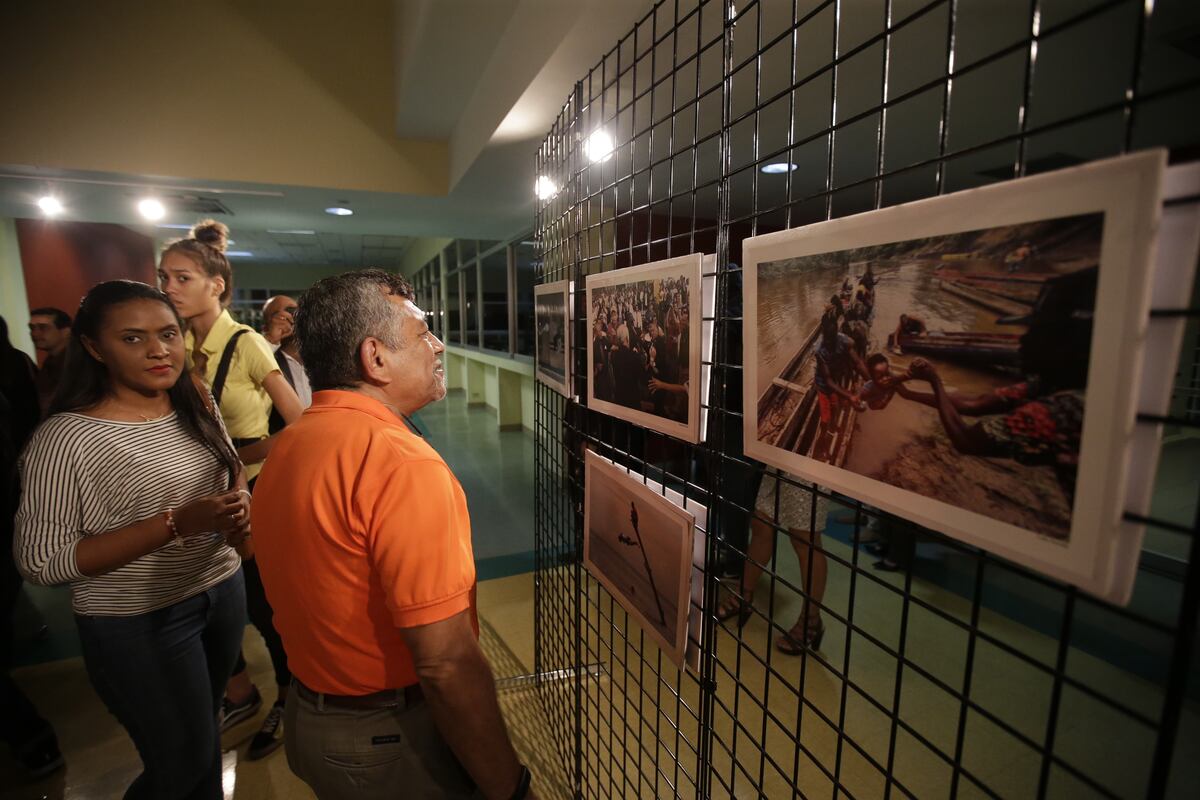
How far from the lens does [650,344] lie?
3.61ft

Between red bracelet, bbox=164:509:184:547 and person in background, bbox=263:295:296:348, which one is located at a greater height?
person in background, bbox=263:295:296:348

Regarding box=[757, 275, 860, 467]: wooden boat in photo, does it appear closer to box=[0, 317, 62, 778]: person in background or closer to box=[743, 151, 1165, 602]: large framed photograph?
box=[743, 151, 1165, 602]: large framed photograph

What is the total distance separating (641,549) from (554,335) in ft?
2.75

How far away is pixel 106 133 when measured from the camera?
2.95m

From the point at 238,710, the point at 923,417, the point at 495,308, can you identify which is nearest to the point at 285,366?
the point at 238,710

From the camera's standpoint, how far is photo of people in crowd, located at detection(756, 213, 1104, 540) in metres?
0.45

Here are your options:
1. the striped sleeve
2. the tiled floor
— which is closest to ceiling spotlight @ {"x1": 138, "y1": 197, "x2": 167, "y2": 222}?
the tiled floor

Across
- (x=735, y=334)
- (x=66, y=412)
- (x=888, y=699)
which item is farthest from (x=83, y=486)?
(x=888, y=699)

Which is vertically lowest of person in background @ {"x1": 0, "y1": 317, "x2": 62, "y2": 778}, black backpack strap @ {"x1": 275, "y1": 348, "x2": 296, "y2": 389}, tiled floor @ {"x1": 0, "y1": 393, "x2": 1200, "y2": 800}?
tiled floor @ {"x1": 0, "y1": 393, "x2": 1200, "y2": 800}

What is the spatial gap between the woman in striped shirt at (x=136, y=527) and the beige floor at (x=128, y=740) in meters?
0.55

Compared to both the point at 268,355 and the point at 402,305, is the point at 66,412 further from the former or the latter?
the point at 402,305

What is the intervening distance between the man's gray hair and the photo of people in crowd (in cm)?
73

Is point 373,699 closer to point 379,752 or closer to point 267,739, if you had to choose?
point 379,752

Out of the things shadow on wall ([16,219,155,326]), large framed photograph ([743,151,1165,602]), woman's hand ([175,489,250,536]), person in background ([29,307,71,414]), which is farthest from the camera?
shadow on wall ([16,219,155,326])
